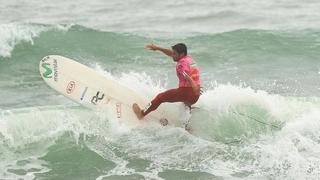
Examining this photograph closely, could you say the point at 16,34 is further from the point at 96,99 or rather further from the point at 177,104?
the point at 177,104

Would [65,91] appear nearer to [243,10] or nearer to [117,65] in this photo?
[117,65]

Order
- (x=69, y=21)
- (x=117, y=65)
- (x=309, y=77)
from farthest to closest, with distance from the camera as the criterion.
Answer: (x=69, y=21), (x=117, y=65), (x=309, y=77)

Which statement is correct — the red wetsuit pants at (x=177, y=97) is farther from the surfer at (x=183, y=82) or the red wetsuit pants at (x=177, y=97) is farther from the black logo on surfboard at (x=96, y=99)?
the black logo on surfboard at (x=96, y=99)

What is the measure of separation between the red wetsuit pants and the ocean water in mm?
512

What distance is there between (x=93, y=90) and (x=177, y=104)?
1.51 metres

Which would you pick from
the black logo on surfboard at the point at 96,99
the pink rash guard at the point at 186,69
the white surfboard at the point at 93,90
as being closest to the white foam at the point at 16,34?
the white surfboard at the point at 93,90

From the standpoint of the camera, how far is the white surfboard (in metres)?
9.59

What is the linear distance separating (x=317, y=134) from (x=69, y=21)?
13910 millimetres

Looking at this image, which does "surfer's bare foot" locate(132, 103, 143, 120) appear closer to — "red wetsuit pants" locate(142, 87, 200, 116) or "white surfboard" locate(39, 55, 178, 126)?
"white surfboard" locate(39, 55, 178, 126)

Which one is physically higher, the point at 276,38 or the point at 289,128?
the point at 276,38

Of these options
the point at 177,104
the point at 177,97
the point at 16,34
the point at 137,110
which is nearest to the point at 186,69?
the point at 177,97

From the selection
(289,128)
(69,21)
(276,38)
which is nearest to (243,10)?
(276,38)

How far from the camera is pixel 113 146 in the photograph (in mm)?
9000

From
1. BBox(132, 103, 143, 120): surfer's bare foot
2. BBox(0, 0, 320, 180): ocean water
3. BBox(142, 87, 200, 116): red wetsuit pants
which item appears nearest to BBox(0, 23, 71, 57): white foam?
BBox(0, 0, 320, 180): ocean water
